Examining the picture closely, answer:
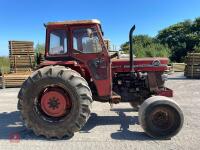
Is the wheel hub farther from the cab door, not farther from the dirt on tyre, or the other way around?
the dirt on tyre

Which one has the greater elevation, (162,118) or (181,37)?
(181,37)

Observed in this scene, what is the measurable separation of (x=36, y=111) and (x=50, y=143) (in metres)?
0.86

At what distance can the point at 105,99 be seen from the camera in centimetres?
766

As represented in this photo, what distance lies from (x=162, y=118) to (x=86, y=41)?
2465 mm

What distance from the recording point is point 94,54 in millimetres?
7477

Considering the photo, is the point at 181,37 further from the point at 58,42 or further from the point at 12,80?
the point at 58,42

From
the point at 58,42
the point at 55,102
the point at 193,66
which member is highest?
the point at 58,42

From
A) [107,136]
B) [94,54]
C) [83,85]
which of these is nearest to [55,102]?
[83,85]

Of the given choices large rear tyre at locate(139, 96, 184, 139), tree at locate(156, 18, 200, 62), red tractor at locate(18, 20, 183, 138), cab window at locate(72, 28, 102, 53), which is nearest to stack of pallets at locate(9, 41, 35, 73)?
red tractor at locate(18, 20, 183, 138)

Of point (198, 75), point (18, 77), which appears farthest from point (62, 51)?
point (198, 75)

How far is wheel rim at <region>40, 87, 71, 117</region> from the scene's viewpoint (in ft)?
22.8

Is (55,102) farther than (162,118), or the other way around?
(55,102)

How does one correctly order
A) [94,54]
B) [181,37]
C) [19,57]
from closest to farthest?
[94,54] → [19,57] → [181,37]

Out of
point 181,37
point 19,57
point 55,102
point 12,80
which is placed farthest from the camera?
point 181,37
